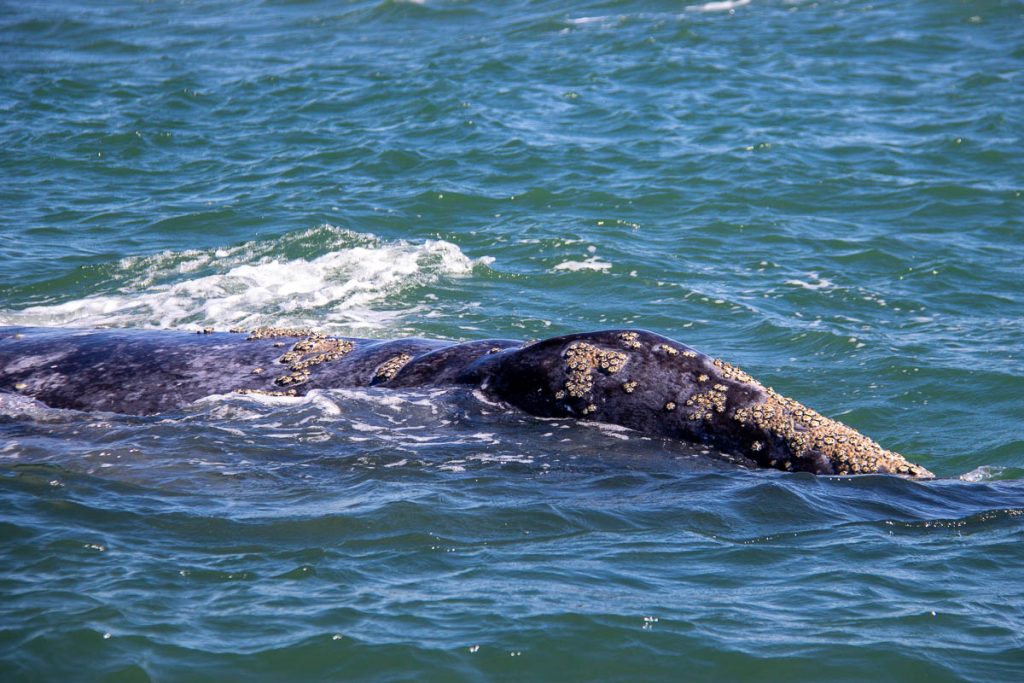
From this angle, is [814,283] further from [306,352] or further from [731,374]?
[306,352]

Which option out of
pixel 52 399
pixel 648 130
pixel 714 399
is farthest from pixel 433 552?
pixel 648 130

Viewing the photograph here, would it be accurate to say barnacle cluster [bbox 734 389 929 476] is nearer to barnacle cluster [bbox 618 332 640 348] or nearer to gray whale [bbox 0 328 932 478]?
gray whale [bbox 0 328 932 478]

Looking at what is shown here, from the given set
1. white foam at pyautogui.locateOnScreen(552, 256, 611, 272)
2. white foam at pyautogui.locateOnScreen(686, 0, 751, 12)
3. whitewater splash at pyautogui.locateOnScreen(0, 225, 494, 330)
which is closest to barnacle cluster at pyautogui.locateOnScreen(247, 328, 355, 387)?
whitewater splash at pyautogui.locateOnScreen(0, 225, 494, 330)

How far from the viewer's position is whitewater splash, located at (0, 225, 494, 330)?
12.9 metres

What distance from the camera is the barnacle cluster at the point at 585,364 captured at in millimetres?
7512

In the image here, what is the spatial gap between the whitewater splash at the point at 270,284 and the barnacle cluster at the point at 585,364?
211 inches

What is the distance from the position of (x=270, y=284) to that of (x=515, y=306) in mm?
2875

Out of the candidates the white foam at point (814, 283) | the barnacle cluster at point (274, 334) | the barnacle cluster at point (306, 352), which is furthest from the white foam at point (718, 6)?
the barnacle cluster at point (306, 352)

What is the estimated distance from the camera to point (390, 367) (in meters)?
8.45

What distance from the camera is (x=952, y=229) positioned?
16203 millimetres

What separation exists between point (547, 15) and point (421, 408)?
21971 mm

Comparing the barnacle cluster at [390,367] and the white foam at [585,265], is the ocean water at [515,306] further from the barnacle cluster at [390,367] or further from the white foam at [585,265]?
the barnacle cluster at [390,367]

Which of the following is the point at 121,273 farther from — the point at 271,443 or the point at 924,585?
the point at 924,585

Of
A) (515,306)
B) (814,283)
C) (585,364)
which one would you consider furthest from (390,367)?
(814,283)
